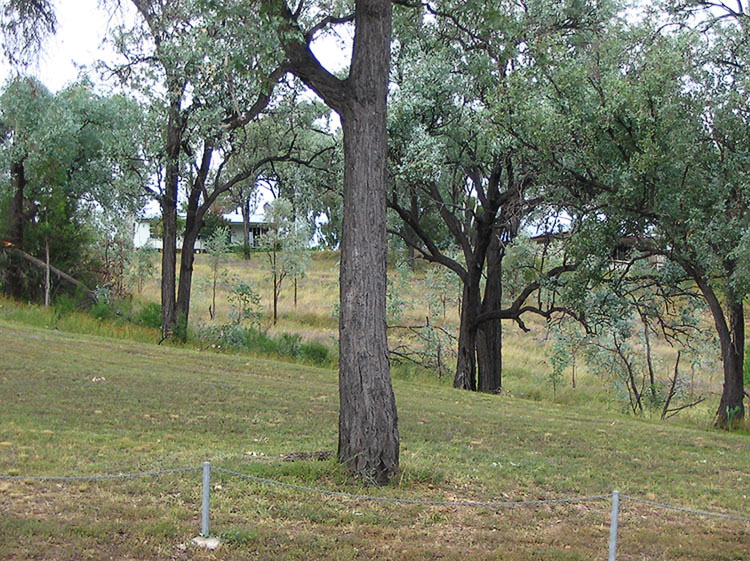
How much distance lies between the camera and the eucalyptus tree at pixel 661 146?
16125mm

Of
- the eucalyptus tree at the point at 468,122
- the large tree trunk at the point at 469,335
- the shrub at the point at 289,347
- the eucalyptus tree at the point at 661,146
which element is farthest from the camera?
the shrub at the point at 289,347

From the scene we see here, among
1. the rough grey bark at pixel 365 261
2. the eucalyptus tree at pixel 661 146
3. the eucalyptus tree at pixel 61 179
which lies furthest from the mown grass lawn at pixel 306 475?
the eucalyptus tree at pixel 61 179

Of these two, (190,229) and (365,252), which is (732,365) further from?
(190,229)

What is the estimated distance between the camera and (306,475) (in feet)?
28.2

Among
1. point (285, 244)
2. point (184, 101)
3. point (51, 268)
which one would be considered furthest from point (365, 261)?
point (285, 244)

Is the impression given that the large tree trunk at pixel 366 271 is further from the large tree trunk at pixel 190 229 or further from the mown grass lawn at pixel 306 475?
the large tree trunk at pixel 190 229

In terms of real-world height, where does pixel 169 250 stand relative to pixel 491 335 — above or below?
above

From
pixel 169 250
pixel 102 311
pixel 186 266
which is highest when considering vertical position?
pixel 169 250

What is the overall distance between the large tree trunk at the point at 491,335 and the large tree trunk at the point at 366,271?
1720cm

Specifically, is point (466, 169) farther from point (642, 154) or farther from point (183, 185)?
point (183, 185)

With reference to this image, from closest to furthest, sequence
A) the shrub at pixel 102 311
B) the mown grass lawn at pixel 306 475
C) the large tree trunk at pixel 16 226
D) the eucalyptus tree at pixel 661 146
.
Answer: the mown grass lawn at pixel 306 475
the eucalyptus tree at pixel 661 146
the shrub at pixel 102 311
the large tree trunk at pixel 16 226

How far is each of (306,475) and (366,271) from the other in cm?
218

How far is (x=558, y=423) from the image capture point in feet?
53.1

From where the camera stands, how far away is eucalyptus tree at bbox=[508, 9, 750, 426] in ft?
52.9
